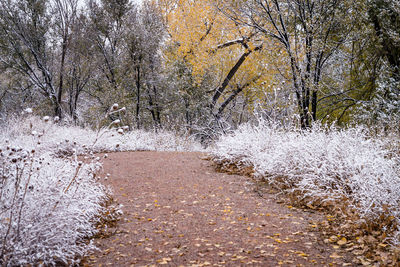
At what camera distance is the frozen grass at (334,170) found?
11.3 ft

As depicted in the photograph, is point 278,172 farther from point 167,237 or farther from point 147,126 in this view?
point 147,126

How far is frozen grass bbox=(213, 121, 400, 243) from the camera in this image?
3430 millimetres

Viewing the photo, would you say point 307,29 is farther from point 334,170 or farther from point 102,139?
point 102,139

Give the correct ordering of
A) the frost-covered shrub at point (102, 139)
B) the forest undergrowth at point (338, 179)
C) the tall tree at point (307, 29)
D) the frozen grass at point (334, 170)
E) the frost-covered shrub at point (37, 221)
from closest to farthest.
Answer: the frost-covered shrub at point (37, 221) < the forest undergrowth at point (338, 179) < the frozen grass at point (334, 170) < the tall tree at point (307, 29) < the frost-covered shrub at point (102, 139)

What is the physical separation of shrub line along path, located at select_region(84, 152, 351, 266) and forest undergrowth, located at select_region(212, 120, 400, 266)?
253mm

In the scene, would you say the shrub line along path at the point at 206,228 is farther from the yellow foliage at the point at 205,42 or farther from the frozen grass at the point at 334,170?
the yellow foliage at the point at 205,42

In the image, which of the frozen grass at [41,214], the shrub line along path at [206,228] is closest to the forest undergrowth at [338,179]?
the shrub line along path at [206,228]

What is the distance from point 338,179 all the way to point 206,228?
6.78 feet

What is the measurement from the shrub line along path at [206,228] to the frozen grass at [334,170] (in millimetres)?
406

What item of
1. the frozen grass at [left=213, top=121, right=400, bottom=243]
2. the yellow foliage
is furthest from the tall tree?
the yellow foliage

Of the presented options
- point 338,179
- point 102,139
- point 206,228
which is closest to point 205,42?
point 102,139

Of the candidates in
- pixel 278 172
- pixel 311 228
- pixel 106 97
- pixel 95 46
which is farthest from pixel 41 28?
pixel 311 228

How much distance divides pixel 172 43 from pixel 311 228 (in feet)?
35.4

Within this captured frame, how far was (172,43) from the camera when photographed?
13.0m
